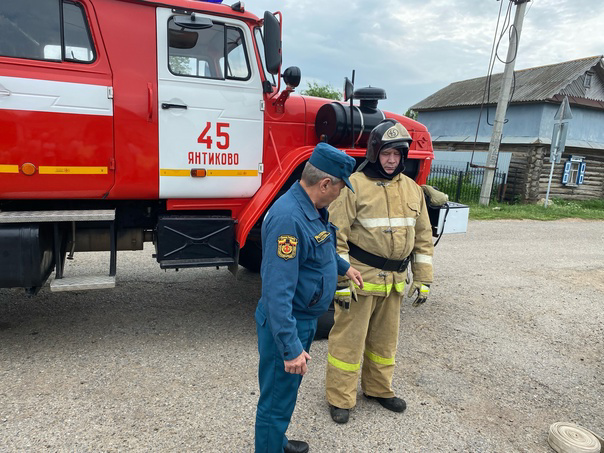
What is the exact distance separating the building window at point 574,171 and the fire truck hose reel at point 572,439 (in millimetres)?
16921

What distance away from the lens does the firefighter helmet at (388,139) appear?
2.82 m

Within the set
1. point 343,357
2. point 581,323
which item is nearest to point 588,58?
point 581,323

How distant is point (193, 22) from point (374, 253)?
2.35 metres

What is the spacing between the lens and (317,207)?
222cm

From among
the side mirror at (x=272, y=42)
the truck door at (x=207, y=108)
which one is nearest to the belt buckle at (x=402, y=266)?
the truck door at (x=207, y=108)

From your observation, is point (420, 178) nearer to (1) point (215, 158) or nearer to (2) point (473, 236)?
(1) point (215, 158)

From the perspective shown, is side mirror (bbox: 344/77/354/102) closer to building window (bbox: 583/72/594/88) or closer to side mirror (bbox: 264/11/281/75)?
side mirror (bbox: 264/11/281/75)

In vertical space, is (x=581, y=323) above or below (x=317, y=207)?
below

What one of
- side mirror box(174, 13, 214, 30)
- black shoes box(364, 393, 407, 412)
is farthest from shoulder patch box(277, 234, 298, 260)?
side mirror box(174, 13, 214, 30)

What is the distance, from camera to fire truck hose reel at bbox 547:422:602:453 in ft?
8.51

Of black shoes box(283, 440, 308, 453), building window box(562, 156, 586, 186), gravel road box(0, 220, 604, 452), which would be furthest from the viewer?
building window box(562, 156, 586, 186)

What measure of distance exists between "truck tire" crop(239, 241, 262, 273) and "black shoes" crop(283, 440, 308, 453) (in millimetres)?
2078

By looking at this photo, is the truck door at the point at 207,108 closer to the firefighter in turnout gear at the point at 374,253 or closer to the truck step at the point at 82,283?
the truck step at the point at 82,283

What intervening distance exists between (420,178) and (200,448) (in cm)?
310
